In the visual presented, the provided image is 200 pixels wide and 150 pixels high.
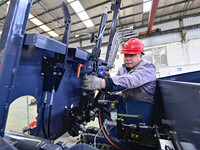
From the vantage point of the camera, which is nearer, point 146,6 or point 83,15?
point 146,6

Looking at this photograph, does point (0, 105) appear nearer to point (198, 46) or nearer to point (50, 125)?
point (50, 125)

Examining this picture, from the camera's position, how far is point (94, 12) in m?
4.83

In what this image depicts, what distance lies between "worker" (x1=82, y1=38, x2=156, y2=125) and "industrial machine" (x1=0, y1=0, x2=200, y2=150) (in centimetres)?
8

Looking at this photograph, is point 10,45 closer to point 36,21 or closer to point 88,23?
point 88,23

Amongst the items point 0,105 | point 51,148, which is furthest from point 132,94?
point 0,105

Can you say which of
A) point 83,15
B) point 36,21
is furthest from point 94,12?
point 36,21

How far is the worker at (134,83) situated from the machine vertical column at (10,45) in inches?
22.7

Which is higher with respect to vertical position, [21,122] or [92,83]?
[92,83]

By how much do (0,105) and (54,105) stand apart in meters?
0.45

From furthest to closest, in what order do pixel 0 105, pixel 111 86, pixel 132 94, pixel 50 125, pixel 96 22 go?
pixel 96 22 < pixel 132 94 < pixel 111 86 < pixel 50 125 < pixel 0 105

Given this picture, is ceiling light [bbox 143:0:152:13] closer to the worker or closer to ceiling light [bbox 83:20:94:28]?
ceiling light [bbox 83:20:94:28]

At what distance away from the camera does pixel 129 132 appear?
40.4 inches

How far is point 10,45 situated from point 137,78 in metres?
0.97

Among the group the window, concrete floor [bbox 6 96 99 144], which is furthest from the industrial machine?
the window
